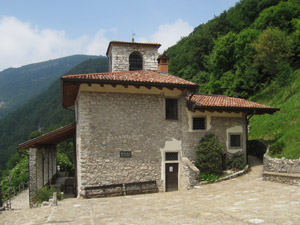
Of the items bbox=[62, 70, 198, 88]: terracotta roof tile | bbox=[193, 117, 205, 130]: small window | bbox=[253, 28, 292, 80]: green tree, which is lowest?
bbox=[193, 117, 205, 130]: small window

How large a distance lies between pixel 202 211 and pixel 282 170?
22.1ft

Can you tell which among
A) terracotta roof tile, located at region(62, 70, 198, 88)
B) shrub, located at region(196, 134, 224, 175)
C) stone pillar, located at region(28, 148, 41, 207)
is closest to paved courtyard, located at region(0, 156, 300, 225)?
shrub, located at region(196, 134, 224, 175)

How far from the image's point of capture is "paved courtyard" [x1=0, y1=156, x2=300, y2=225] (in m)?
6.77

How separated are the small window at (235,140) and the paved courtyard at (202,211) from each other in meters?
4.30

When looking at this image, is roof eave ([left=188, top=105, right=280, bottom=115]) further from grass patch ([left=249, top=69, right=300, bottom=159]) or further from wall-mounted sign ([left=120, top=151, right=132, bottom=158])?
wall-mounted sign ([left=120, top=151, right=132, bottom=158])

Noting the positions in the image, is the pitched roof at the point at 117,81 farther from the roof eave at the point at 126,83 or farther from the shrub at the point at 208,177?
the shrub at the point at 208,177

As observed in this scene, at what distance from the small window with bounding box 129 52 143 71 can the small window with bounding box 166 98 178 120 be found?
4814 mm

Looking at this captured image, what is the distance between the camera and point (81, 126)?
494 inches

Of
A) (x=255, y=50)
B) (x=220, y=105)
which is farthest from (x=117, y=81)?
(x=255, y=50)

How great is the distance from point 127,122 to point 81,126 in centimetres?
217

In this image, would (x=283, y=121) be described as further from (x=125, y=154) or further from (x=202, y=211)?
(x=202, y=211)

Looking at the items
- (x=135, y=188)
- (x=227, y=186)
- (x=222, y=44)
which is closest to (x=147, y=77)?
(x=135, y=188)

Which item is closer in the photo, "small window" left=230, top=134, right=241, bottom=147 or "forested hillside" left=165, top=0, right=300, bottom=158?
"small window" left=230, top=134, right=241, bottom=147

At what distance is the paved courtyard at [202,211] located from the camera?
22.2 feet
